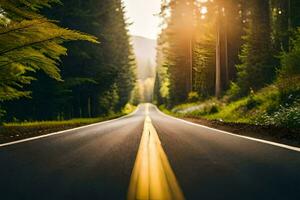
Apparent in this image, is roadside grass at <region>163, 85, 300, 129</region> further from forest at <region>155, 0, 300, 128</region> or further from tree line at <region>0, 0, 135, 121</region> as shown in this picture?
tree line at <region>0, 0, 135, 121</region>

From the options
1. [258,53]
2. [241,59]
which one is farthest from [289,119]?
[241,59]

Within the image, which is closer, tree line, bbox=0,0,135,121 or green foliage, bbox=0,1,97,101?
green foliage, bbox=0,1,97,101

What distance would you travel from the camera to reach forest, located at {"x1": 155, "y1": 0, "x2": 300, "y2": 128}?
68.2ft

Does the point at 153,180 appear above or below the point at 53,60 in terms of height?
below

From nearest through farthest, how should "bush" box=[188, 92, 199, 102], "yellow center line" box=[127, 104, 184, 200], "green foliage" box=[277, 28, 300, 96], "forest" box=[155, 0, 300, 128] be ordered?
"yellow center line" box=[127, 104, 184, 200] < "green foliage" box=[277, 28, 300, 96] < "forest" box=[155, 0, 300, 128] < "bush" box=[188, 92, 199, 102]

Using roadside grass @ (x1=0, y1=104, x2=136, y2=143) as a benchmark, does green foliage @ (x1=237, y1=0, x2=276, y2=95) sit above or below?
above

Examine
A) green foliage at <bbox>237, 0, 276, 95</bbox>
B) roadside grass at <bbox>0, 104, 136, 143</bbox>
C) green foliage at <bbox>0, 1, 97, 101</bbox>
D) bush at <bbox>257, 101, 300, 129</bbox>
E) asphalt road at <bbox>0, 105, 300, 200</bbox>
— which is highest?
green foliage at <bbox>237, 0, 276, 95</bbox>

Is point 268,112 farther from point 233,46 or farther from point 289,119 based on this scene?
point 233,46

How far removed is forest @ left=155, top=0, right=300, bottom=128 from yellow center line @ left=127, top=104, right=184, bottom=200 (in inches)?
339

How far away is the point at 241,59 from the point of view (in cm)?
3525

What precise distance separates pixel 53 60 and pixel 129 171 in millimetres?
12008

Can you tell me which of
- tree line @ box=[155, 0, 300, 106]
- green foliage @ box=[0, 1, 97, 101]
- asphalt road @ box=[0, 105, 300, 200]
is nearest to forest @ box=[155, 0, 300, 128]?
tree line @ box=[155, 0, 300, 106]

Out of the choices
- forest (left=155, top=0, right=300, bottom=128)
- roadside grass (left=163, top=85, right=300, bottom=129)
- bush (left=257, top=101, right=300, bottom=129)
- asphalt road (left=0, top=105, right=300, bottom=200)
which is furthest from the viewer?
forest (left=155, top=0, right=300, bottom=128)

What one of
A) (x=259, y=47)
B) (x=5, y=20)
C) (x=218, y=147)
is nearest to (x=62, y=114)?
(x=259, y=47)
